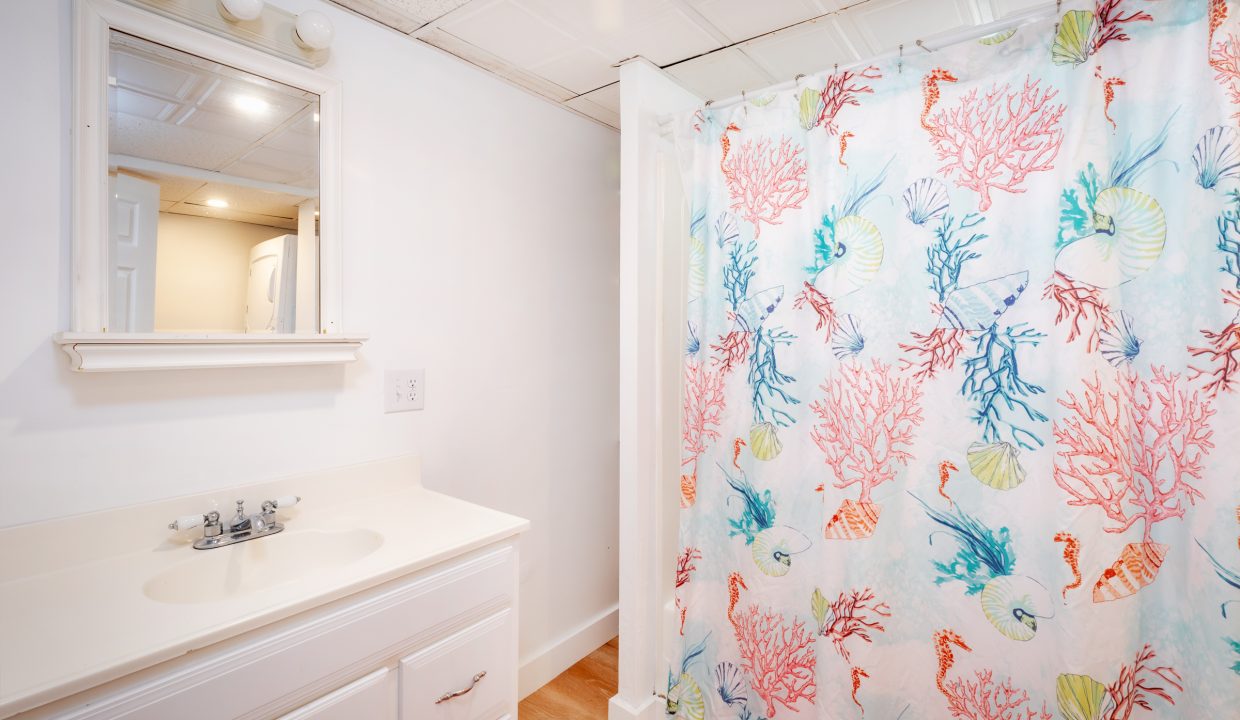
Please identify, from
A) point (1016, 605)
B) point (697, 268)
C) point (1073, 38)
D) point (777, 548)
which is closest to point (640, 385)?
point (697, 268)

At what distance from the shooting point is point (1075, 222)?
3.92 ft

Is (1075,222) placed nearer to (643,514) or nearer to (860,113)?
(860,113)

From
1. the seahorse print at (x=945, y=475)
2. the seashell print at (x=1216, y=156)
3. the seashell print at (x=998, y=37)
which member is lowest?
the seahorse print at (x=945, y=475)

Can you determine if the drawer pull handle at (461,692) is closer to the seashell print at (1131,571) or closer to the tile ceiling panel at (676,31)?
the seashell print at (1131,571)

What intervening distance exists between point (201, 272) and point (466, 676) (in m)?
1.09

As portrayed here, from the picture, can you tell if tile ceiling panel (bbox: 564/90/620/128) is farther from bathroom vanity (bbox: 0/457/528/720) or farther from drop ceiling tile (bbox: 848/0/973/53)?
bathroom vanity (bbox: 0/457/528/720)

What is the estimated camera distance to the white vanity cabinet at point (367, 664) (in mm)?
838

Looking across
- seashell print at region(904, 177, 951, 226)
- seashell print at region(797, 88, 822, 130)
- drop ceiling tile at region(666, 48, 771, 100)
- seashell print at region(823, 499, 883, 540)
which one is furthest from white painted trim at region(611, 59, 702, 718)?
seashell print at region(904, 177, 951, 226)

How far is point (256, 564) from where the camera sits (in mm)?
1244

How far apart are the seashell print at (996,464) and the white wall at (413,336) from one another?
1.40 meters

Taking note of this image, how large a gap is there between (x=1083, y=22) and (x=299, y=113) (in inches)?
71.7

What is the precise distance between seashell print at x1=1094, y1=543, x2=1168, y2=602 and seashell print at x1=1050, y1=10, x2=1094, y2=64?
3.39ft

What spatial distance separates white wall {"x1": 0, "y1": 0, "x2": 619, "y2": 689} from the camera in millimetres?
1085

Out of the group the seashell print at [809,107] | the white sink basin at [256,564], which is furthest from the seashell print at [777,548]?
the seashell print at [809,107]
